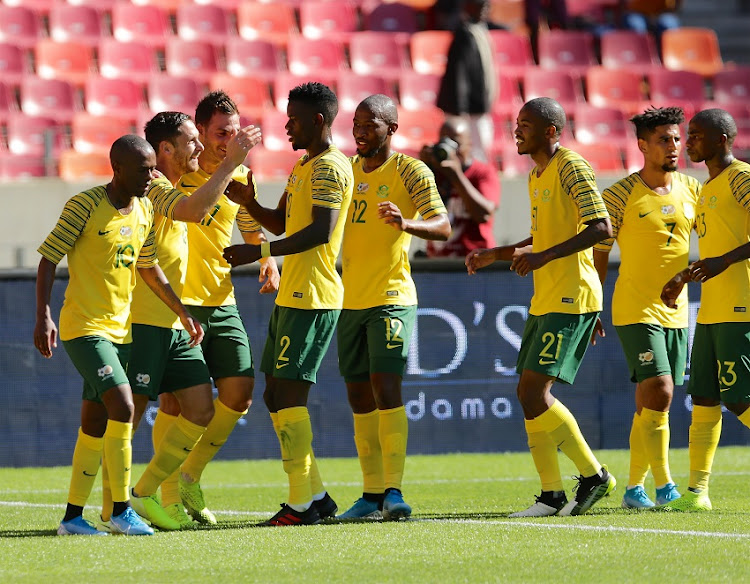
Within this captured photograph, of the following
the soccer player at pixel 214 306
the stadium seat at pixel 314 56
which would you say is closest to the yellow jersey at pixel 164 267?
the soccer player at pixel 214 306

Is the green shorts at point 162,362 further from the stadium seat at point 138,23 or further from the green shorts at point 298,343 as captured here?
the stadium seat at point 138,23

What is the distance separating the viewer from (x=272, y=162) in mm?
14016

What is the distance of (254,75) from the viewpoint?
16.0m

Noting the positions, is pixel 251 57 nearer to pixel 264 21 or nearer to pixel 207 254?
pixel 264 21

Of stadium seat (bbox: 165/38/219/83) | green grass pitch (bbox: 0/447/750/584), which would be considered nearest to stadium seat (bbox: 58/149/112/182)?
stadium seat (bbox: 165/38/219/83)

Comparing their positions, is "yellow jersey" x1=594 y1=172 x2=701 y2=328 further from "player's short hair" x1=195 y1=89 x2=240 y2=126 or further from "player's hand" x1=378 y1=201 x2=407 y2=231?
"player's short hair" x1=195 y1=89 x2=240 y2=126

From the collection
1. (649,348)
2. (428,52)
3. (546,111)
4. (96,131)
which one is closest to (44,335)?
(546,111)

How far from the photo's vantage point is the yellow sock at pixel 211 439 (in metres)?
7.15

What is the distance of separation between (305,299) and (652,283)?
1949mm

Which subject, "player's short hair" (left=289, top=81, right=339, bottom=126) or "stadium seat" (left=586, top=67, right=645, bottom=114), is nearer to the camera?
"player's short hair" (left=289, top=81, right=339, bottom=126)

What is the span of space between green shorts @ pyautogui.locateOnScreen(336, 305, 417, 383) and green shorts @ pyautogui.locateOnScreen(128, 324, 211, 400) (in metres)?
0.74

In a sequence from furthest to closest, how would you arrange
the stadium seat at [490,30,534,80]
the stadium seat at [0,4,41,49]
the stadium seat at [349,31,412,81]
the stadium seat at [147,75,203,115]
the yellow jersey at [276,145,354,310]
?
the stadium seat at [490,30,534,80] < the stadium seat at [349,31,412,81] < the stadium seat at [0,4,41,49] < the stadium seat at [147,75,203,115] < the yellow jersey at [276,145,354,310]

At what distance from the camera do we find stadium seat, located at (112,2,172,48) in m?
16.5

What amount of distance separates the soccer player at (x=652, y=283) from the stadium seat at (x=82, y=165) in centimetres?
701
